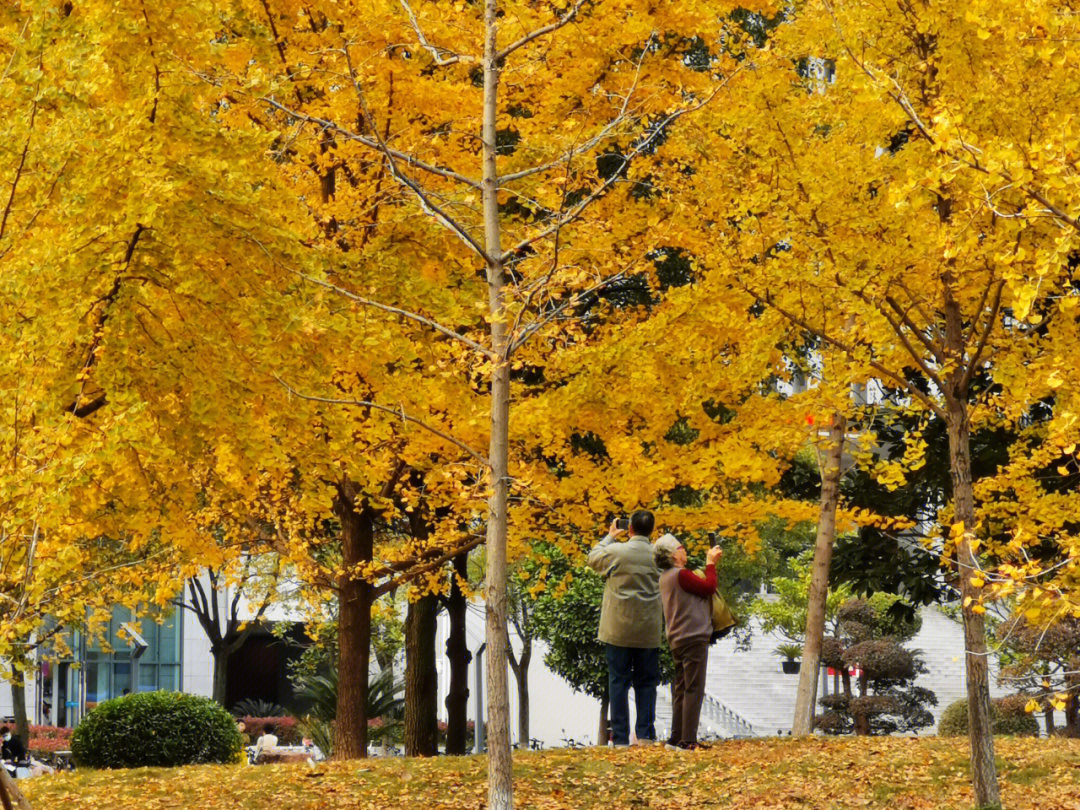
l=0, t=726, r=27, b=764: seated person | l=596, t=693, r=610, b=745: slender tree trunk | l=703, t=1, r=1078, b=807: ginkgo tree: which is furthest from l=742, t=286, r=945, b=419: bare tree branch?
l=596, t=693, r=610, b=745: slender tree trunk

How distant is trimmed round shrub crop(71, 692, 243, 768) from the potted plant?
65.1ft

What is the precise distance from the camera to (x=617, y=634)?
31.5 ft

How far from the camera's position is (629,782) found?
28.0ft

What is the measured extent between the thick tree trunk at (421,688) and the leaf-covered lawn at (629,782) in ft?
17.0

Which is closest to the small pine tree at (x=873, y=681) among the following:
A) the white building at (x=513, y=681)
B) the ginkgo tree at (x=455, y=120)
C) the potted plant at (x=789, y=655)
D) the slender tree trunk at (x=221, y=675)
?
the white building at (x=513, y=681)

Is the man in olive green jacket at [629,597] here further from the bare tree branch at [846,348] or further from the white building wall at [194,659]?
the white building wall at [194,659]

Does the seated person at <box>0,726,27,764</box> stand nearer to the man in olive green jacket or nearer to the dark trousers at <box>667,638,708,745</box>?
the man in olive green jacket

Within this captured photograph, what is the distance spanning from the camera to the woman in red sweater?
9.48 m

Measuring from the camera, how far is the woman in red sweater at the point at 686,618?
948 cm

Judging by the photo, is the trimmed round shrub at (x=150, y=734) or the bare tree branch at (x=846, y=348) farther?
the trimmed round shrub at (x=150, y=734)

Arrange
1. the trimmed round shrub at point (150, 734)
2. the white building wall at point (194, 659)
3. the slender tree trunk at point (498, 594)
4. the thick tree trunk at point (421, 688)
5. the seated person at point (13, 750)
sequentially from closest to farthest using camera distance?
the slender tree trunk at point (498, 594) → the trimmed round shrub at point (150, 734) → the thick tree trunk at point (421, 688) → the seated person at point (13, 750) → the white building wall at point (194, 659)

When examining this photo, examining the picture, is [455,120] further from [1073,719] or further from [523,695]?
[523,695]

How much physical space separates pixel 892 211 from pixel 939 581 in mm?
8614

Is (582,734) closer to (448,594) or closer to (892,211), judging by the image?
(448,594)
